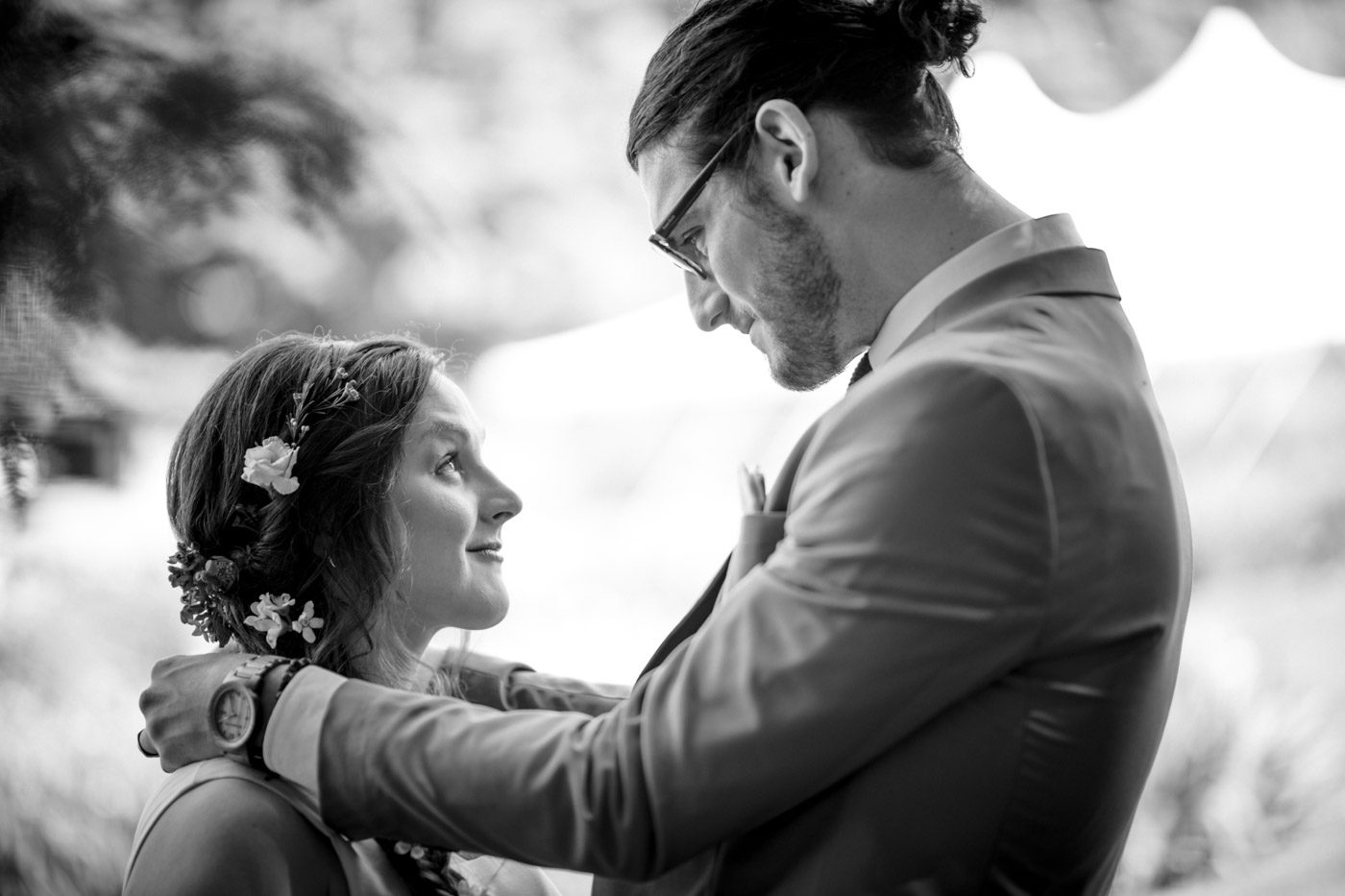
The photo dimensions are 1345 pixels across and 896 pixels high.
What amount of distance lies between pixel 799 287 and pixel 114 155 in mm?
2183

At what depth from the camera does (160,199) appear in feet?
9.99

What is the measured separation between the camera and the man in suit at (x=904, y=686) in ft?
3.66

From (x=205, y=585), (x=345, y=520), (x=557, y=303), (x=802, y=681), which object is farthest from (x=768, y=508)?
(x=557, y=303)

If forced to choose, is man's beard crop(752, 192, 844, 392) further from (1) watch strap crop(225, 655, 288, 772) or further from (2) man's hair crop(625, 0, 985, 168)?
(1) watch strap crop(225, 655, 288, 772)

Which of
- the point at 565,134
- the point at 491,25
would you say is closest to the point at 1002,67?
the point at 565,134

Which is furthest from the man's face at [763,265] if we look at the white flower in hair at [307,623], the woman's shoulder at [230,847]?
the woman's shoulder at [230,847]

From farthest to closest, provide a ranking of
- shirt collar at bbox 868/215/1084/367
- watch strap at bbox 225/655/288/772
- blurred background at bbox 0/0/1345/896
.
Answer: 1. blurred background at bbox 0/0/1345/896
2. shirt collar at bbox 868/215/1084/367
3. watch strap at bbox 225/655/288/772

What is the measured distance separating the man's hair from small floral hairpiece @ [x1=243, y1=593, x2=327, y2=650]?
82 centimetres

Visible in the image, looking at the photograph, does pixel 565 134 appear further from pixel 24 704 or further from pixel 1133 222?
pixel 24 704

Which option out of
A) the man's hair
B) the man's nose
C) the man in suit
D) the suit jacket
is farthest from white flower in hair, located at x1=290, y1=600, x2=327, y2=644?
the man's hair

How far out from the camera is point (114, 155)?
3.02m

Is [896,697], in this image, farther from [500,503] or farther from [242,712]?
[500,503]

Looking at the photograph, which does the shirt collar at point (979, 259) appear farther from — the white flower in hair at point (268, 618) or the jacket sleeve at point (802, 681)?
the white flower in hair at point (268, 618)

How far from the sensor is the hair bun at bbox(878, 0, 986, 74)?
65.1 inches
